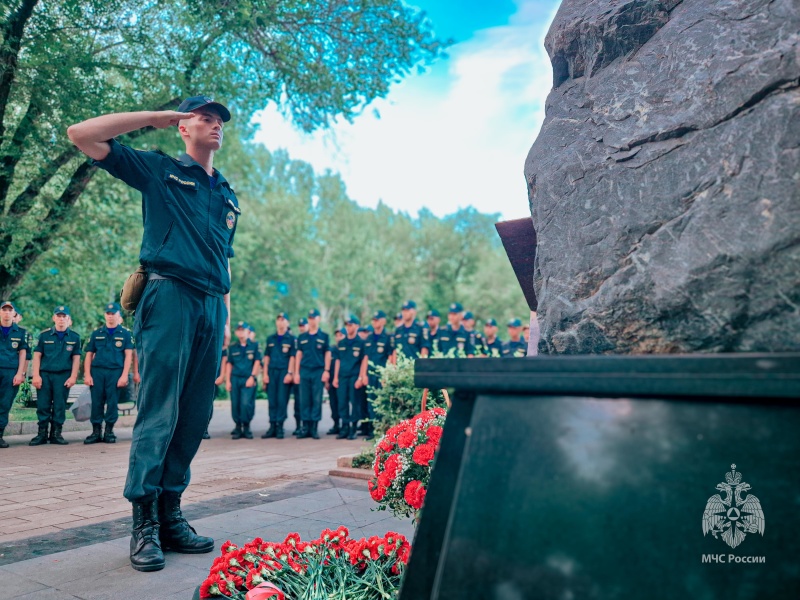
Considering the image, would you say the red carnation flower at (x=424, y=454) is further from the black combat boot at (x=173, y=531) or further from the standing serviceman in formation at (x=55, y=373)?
the standing serviceman in formation at (x=55, y=373)

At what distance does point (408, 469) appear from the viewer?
2.63 metres

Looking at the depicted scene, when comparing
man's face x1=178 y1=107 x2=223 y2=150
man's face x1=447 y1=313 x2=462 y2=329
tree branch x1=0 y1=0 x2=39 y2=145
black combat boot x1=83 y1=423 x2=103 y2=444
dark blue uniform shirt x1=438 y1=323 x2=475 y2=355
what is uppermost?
tree branch x1=0 y1=0 x2=39 y2=145

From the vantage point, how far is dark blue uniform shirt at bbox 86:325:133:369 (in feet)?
29.9

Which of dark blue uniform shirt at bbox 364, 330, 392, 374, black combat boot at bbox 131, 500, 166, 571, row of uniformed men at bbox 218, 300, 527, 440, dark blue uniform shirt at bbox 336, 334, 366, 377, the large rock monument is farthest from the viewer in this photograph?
dark blue uniform shirt at bbox 336, 334, 366, 377

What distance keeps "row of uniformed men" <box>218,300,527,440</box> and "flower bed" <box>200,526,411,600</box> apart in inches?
297

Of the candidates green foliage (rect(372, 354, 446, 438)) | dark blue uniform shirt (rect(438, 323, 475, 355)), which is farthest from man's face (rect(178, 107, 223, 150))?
dark blue uniform shirt (rect(438, 323, 475, 355))

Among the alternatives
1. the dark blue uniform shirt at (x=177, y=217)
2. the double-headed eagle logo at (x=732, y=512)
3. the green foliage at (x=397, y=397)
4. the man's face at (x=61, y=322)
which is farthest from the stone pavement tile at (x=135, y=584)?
the man's face at (x=61, y=322)

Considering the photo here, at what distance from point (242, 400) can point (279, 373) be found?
100 centimetres

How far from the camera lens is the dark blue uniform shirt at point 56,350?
8.87 meters

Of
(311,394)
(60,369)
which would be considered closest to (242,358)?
(311,394)

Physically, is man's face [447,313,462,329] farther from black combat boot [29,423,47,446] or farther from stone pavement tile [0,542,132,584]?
stone pavement tile [0,542,132,584]

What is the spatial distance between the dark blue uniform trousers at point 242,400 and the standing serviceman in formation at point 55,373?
7.90ft

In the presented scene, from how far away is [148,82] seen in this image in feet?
29.9

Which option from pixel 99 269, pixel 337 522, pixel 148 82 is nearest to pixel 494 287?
pixel 99 269
